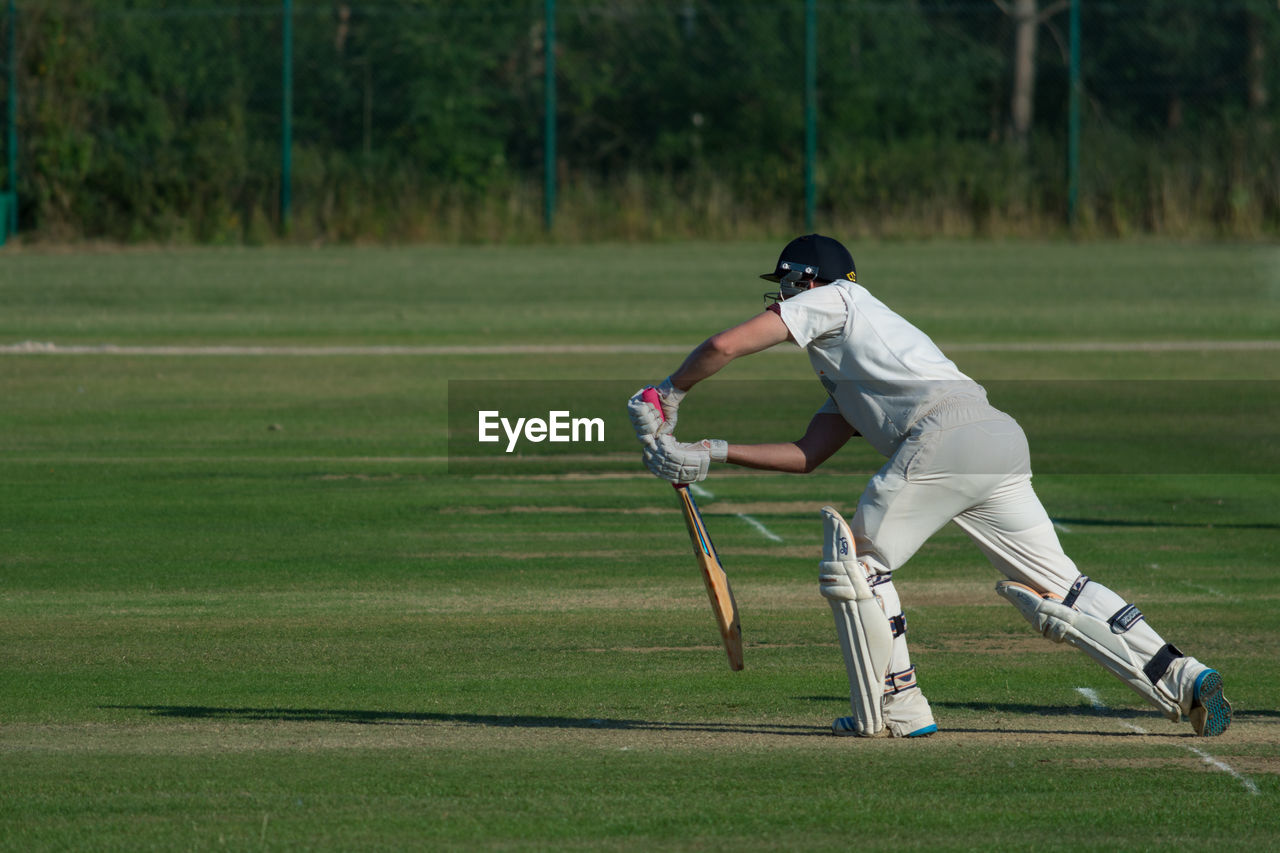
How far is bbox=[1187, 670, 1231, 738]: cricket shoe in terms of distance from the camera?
23.5 ft

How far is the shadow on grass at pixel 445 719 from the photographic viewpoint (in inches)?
293

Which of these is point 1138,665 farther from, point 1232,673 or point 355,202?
point 355,202

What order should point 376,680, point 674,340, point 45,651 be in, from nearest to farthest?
1. point 376,680
2. point 45,651
3. point 674,340

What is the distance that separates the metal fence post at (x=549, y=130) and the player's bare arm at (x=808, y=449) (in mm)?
27615

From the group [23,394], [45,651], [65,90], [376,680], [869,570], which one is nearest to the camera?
[869,570]

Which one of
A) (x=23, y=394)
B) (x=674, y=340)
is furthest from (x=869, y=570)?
(x=674, y=340)

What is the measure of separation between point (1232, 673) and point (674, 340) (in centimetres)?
1754

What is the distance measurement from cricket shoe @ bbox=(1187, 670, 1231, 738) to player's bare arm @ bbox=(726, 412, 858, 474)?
5.11ft

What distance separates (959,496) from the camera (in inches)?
281

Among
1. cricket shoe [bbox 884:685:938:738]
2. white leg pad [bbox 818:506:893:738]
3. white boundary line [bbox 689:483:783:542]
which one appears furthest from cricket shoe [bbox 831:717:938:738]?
white boundary line [bbox 689:483:783:542]

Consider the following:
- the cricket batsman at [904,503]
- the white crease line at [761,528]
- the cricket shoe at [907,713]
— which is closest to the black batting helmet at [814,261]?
the cricket batsman at [904,503]

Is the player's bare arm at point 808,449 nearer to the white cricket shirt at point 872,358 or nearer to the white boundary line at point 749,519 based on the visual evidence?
the white cricket shirt at point 872,358

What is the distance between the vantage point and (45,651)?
29.4 ft

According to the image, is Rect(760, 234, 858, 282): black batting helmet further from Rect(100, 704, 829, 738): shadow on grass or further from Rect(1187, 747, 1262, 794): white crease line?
Rect(1187, 747, 1262, 794): white crease line
